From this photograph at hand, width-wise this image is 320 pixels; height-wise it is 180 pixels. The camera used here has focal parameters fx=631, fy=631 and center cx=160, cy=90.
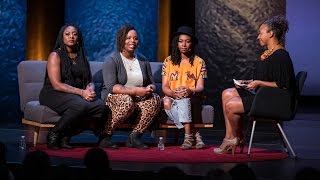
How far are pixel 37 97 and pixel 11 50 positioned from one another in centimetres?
235

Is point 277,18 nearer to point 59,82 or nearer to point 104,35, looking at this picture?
point 59,82

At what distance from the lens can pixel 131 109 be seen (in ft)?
17.9

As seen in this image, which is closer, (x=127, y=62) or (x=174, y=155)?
(x=174, y=155)

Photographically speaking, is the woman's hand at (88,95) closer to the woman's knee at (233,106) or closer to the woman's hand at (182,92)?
the woman's hand at (182,92)

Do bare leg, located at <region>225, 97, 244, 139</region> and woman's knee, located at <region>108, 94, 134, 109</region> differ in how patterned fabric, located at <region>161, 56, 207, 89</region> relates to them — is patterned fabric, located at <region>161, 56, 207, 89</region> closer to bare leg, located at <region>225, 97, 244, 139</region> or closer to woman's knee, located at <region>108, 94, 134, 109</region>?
woman's knee, located at <region>108, 94, 134, 109</region>

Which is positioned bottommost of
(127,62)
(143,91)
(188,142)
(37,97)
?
(188,142)

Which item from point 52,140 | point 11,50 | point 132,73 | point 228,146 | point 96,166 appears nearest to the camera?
point 96,166

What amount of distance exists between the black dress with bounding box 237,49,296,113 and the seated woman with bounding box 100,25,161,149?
3.03ft

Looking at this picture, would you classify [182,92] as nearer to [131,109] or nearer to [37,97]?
[131,109]

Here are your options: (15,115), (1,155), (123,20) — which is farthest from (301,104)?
(1,155)

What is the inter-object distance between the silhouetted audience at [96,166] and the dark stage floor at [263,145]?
1.16 metres

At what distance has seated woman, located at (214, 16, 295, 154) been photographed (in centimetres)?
500

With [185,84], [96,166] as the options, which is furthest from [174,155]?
[96,166]

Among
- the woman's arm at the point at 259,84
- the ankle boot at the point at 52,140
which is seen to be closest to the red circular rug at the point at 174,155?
the ankle boot at the point at 52,140
